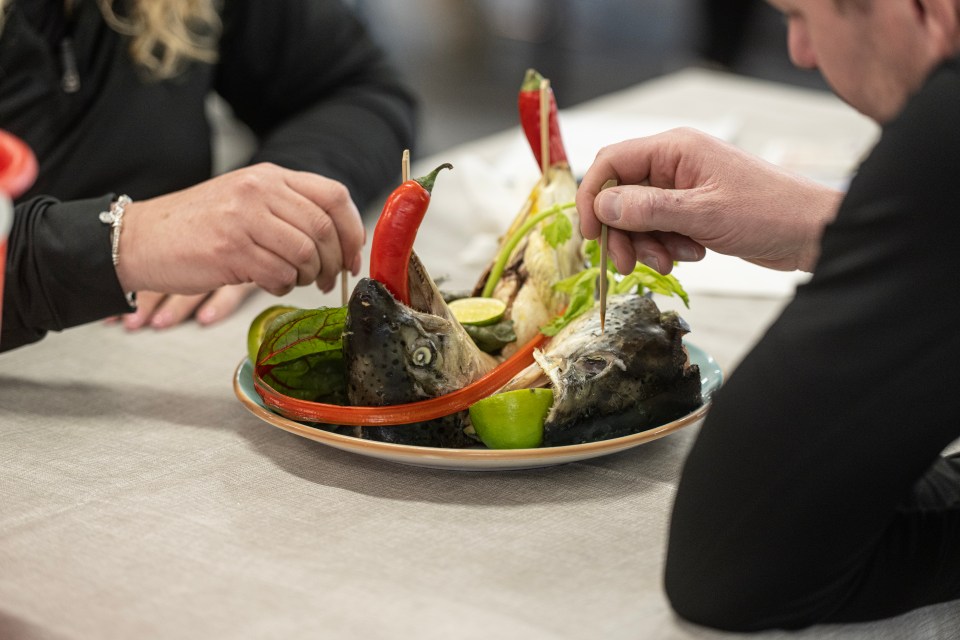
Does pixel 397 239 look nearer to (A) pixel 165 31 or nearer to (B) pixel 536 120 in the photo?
(B) pixel 536 120

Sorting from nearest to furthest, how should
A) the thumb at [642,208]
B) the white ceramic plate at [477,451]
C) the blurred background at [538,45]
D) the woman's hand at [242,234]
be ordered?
1. the white ceramic plate at [477,451]
2. the thumb at [642,208]
3. the woman's hand at [242,234]
4. the blurred background at [538,45]

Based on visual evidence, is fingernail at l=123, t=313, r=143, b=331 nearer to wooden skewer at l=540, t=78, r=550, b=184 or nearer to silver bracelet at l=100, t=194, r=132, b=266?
silver bracelet at l=100, t=194, r=132, b=266

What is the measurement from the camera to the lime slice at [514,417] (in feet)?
2.75

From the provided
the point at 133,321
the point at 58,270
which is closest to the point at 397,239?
the point at 58,270

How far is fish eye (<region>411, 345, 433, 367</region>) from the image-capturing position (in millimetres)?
845

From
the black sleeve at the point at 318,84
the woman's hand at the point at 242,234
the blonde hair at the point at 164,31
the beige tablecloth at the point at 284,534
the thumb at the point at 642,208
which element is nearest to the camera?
the beige tablecloth at the point at 284,534

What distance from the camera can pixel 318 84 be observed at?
5.96ft

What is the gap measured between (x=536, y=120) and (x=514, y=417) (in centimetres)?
40

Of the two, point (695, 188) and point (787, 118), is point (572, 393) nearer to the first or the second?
point (695, 188)

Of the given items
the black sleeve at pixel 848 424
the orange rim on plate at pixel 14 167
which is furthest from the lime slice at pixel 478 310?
the orange rim on plate at pixel 14 167

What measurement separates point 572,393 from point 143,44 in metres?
0.97

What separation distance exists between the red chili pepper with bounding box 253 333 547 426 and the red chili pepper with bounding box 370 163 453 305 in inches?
3.4

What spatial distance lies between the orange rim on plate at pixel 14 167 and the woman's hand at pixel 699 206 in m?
0.49

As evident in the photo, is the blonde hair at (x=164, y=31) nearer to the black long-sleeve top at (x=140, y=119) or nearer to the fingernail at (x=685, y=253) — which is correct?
the black long-sleeve top at (x=140, y=119)
